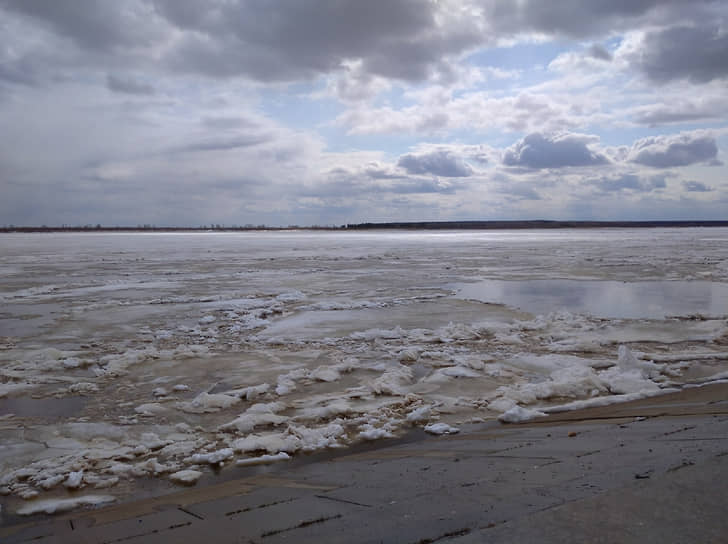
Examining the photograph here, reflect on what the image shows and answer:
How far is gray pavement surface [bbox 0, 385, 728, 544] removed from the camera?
7.18 ft

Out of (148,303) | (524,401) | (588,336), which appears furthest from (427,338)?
(148,303)

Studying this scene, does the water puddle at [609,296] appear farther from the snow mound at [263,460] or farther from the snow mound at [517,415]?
the snow mound at [263,460]

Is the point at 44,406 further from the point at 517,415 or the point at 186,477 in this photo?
the point at 517,415

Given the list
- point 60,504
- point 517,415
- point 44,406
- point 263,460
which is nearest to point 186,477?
point 263,460

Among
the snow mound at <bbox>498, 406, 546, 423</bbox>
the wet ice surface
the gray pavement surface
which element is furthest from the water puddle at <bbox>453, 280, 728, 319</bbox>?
the gray pavement surface

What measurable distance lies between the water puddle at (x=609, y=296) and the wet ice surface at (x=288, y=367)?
75 millimetres

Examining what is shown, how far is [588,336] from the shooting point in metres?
8.30

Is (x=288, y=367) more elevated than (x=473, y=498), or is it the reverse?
(x=473, y=498)

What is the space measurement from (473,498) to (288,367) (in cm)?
442

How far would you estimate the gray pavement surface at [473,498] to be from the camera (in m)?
2.19

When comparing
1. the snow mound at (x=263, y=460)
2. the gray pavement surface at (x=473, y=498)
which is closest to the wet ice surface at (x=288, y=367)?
the snow mound at (x=263, y=460)

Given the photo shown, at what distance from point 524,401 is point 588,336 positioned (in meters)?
3.54

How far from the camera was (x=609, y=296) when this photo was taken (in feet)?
41.8

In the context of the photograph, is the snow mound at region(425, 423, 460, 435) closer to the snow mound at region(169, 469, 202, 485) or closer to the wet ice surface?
the wet ice surface
